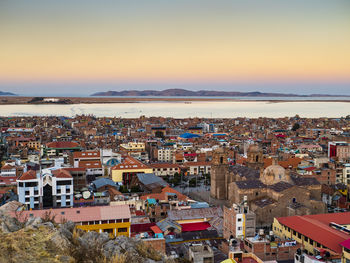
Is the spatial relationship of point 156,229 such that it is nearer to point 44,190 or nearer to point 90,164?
point 44,190

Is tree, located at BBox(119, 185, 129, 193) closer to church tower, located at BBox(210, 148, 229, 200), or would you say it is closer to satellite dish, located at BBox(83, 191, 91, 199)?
satellite dish, located at BBox(83, 191, 91, 199)

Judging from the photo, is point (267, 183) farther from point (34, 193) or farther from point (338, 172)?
point (34, 193)

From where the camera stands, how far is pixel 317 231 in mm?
14211

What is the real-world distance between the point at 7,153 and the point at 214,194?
76.4 ft

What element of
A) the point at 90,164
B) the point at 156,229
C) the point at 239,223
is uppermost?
the point at 90,164

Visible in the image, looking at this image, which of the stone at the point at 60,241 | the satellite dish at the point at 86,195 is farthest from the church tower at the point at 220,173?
the stone at the point at 60,241

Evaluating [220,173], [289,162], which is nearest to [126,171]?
[220,173]

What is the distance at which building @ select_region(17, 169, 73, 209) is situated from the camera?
19.1m

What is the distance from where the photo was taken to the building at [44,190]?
19125mm

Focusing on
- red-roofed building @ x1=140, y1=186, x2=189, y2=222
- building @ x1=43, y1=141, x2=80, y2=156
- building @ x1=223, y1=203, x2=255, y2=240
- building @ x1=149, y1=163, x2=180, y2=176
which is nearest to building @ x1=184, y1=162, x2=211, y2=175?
building @ x1=149, y1=163, x2=180, y2=176

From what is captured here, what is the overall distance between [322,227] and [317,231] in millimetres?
372

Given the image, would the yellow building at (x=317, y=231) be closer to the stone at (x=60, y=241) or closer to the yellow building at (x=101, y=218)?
the yellow building at (x=101, y=218)

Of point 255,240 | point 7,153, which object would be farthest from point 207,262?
point 7,153

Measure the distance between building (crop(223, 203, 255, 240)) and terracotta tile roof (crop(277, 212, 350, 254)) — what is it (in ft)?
4.68
